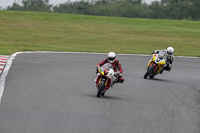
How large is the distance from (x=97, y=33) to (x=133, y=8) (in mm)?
62466

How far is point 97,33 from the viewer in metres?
42.9

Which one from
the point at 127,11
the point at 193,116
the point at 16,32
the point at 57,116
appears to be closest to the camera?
the point at 57,116

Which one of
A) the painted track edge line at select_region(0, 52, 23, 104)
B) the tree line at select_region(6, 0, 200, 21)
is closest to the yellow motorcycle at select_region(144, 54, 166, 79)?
the painted track edge line at select_region(0, 52, 23, 104)

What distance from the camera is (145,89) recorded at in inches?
590

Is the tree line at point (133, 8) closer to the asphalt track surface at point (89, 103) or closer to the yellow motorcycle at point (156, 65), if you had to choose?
the yellow motorcycle at point (156, 65)

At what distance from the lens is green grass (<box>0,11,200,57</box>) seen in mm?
34062

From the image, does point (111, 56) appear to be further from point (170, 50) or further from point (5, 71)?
point (170, 50)

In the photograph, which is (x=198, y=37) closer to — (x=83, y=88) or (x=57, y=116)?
(x=83, y=88)

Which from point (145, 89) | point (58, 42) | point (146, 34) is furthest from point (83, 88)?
point (146, 34)

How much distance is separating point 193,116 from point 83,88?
13.5 ft

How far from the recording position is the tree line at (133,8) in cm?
10181

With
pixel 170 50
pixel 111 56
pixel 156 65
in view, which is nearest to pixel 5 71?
pixel 111 56

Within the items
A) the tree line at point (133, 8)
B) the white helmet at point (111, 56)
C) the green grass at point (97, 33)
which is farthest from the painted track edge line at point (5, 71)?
the tree line at point (133, 8)

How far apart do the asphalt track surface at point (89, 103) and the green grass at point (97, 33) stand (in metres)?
13.0
